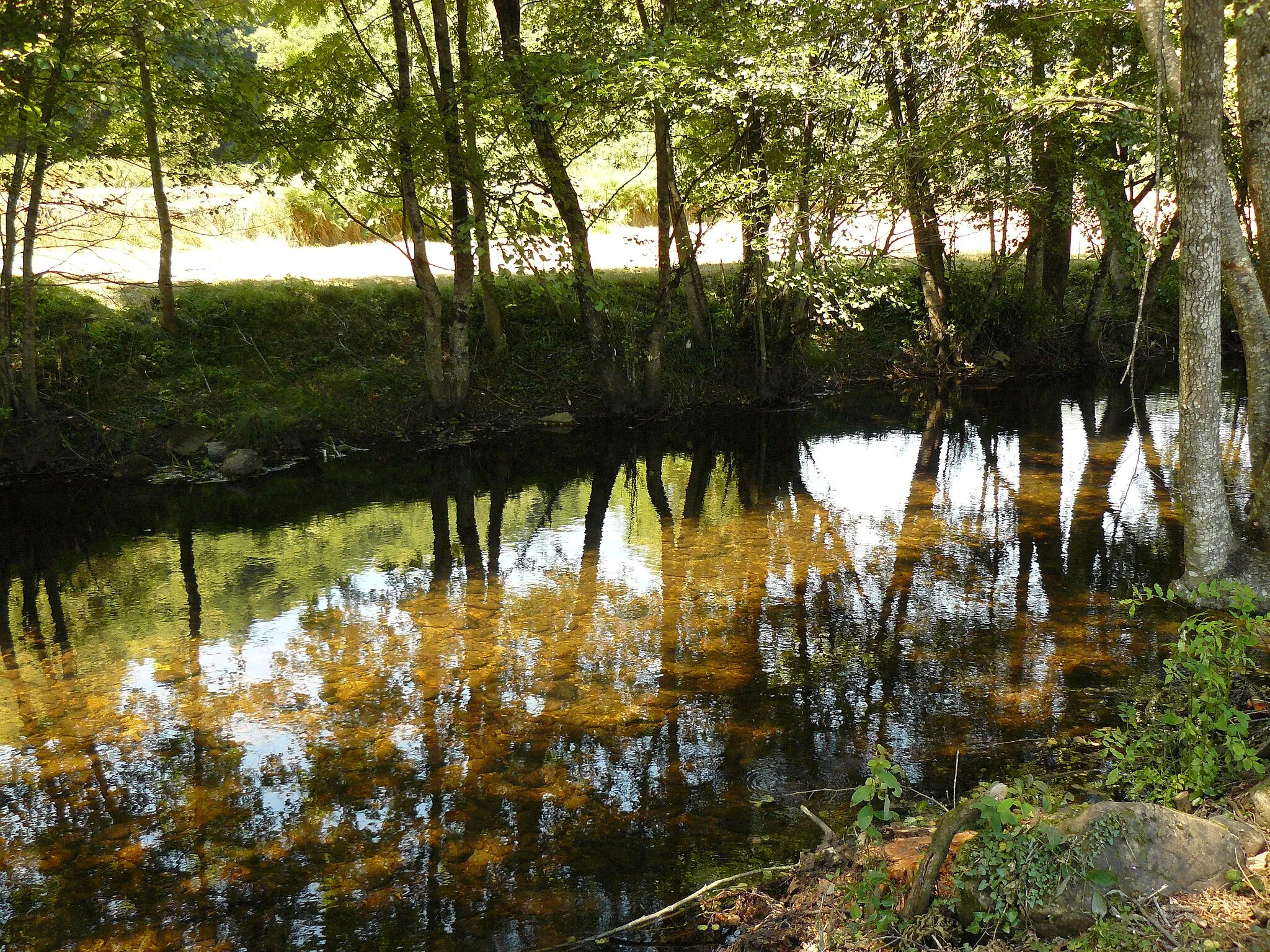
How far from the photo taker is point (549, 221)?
42.3ft

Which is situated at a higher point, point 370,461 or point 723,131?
point 723,131

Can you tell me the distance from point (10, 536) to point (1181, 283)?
13.7m

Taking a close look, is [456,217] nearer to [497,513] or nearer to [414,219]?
[414,219]

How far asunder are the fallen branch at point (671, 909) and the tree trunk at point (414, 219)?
12.1 m

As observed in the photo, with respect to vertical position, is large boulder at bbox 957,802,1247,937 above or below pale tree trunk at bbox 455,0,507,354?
below

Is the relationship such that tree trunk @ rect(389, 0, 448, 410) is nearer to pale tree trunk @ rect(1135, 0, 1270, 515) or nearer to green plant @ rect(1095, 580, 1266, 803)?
pale tree trunk @ rect(1135, 0, 1270, 515)

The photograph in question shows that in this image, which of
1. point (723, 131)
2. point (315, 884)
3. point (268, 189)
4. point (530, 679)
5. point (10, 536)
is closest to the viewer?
point (315, 884)

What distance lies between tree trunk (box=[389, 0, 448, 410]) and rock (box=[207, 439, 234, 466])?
374 cm

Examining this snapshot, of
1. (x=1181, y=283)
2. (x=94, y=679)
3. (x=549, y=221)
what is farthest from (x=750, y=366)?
(x=94, y=679)

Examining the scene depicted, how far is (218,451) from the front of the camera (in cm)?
1554

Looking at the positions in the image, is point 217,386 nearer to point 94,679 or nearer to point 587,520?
point 587,520

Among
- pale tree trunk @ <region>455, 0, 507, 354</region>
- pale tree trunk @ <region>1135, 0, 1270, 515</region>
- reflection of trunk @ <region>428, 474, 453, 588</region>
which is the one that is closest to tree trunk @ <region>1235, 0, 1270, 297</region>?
pale tree trunk @ <region>1135, 0, 1270, 515</region>

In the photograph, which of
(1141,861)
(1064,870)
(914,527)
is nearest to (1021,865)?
(1064,870)

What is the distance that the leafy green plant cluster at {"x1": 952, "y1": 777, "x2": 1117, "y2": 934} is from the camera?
11.5 ft
